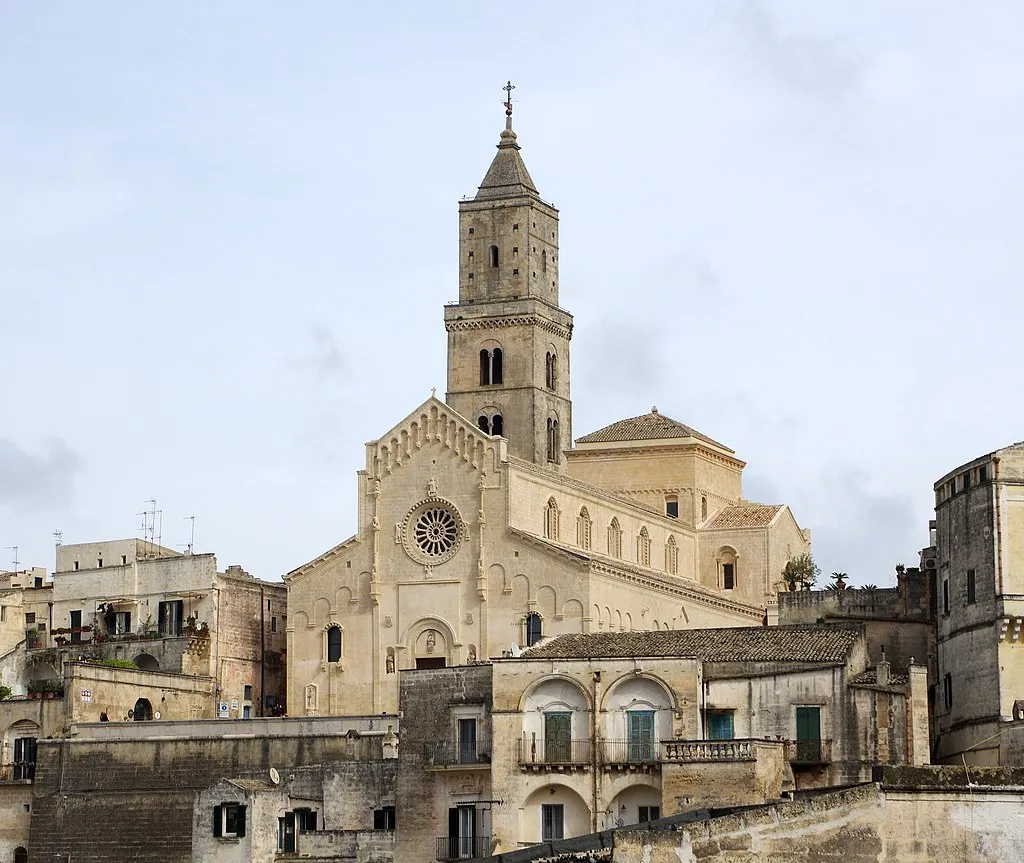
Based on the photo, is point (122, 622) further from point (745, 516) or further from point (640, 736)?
point (640, 736)

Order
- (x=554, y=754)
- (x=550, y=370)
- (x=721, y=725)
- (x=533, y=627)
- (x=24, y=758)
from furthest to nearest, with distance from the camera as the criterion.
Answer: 1. (x=550, y=370)
2. (x=533, y=627)
3. (x=24, y=758)
4. (x=554, y=754)
5. (x=721, y=725)

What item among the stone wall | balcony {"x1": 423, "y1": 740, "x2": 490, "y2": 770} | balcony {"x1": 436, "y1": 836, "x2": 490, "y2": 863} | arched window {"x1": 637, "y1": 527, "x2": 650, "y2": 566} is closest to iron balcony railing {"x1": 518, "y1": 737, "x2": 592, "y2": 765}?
balcony {"x1": 423, "y1": 740, "x2": 490, "y2": 770}

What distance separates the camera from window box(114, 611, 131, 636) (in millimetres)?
94500

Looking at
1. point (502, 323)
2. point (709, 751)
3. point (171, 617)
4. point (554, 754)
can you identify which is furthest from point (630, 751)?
point (502, 323)

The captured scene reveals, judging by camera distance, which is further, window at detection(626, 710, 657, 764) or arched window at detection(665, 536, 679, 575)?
arched window at detection(665, 536, 679, 575)

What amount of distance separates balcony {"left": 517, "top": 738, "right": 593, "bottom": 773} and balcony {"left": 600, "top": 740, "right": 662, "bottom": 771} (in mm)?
454

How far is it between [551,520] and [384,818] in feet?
83.7

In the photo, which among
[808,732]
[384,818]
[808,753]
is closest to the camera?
[808,753]

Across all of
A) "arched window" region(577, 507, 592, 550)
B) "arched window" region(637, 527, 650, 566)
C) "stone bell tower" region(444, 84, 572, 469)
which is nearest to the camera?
"arched window" region(577, 507, 592, 550)

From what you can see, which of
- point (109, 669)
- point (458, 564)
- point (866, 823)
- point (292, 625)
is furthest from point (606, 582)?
point (866, 823)

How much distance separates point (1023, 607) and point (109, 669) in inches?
1251

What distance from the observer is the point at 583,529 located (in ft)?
317

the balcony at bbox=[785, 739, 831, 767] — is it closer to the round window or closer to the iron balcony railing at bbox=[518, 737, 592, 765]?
the iron balcony railing at bbox=[518, 737, 592, 765]

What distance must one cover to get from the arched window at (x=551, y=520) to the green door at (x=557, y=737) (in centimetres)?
2727
